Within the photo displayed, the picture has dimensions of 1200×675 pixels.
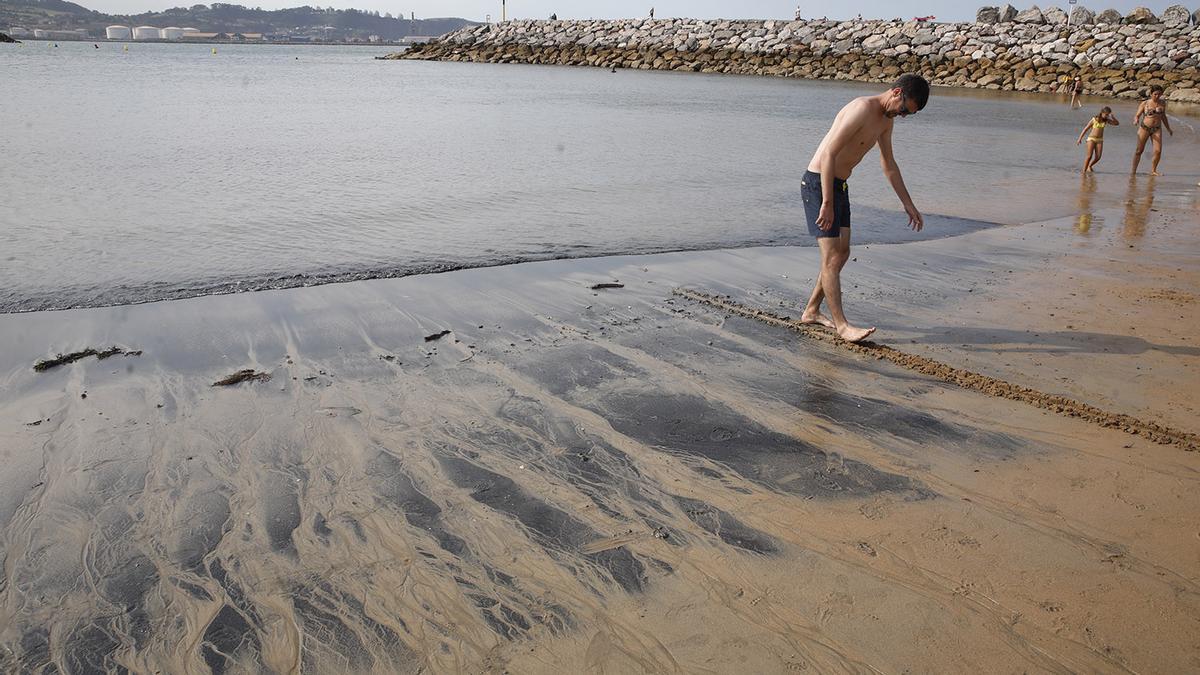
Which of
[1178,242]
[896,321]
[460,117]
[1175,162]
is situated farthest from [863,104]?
[460,117]

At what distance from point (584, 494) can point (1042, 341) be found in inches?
144

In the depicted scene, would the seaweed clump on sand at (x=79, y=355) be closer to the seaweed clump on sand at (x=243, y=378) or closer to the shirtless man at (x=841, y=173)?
the seaweed clump on sand at (x=243, y=378)

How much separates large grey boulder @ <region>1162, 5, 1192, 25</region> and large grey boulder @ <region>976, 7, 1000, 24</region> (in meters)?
9.06

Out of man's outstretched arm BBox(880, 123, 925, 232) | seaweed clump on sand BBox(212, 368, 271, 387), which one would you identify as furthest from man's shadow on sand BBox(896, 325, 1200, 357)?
seaweed clump on sand BBox(212, 368, 271, 387)

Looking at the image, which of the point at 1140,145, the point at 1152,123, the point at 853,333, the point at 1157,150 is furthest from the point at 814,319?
the point at 1157,150

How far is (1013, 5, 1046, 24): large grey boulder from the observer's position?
4997 centimetres

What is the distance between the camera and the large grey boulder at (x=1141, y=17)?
45812 mm

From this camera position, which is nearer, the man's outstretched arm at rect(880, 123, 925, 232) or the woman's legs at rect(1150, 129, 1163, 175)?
the man's outstretched arm at rect(880, 123, 925, 232)

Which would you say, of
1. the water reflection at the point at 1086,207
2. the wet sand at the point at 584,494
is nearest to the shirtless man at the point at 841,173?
the wet sand at the point at 584,494

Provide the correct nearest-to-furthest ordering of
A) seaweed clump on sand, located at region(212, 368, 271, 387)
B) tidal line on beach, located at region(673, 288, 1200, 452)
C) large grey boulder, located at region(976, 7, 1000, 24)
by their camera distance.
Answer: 1. tidal line on beach, located at region(673, 288, 1200, 452)
2. seaweed clump on sand, located at region(212, 368, 271, 387)
3. large grey boulder, located at region(976, 7, 1000, 24)

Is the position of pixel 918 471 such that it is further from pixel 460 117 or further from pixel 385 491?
pixel 460 117

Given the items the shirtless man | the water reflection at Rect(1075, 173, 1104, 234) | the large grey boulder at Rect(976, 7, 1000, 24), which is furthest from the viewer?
the large grey boulder at Rect(976, 7, 1000, 24)

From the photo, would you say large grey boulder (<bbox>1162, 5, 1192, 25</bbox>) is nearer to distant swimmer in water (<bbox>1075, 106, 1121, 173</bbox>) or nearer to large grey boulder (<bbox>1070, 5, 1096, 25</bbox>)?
large grey boulder (<bbox>1070, 5, 1096, 25</bbox>)

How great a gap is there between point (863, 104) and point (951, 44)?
1897 inches
